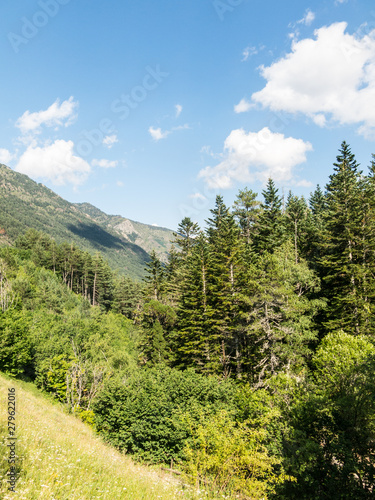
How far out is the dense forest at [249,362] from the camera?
12828mm

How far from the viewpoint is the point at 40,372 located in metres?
32.3

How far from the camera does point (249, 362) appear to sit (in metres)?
29.8

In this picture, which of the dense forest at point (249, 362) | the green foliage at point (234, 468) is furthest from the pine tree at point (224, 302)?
the green foliage at point (234, 468)

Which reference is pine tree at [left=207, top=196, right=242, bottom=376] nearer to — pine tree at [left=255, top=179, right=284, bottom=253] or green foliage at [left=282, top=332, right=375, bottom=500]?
pine tree at [left=255, top=179, right=284, bottom=253]

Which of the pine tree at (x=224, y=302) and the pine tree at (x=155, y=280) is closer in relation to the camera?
the pine tree at (x=224, y=302)

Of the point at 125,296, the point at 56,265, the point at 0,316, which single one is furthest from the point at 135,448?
the point at 56,265

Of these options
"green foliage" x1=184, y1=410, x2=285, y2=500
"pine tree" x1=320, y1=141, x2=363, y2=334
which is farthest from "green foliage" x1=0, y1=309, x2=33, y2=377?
"pine tree" x1=320, y1=141, x2=363, y2=334

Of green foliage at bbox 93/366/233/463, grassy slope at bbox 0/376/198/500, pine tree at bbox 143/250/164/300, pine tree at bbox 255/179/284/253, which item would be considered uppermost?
pine tree at bbox 255/179/284/253

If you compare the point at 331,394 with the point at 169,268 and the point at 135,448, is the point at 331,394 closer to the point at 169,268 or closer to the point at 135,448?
the point at 135,448

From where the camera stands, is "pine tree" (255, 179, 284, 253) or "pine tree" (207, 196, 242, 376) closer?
"pine tree" (207, 196, 242, 376)

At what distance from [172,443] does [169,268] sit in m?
35.8

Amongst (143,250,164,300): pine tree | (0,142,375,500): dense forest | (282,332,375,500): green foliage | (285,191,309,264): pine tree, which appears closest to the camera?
(282,332,375,500): green foliage

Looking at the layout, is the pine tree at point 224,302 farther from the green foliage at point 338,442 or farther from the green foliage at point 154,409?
the green foliage at point 338,442

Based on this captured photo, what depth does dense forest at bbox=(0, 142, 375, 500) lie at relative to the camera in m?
12.8
